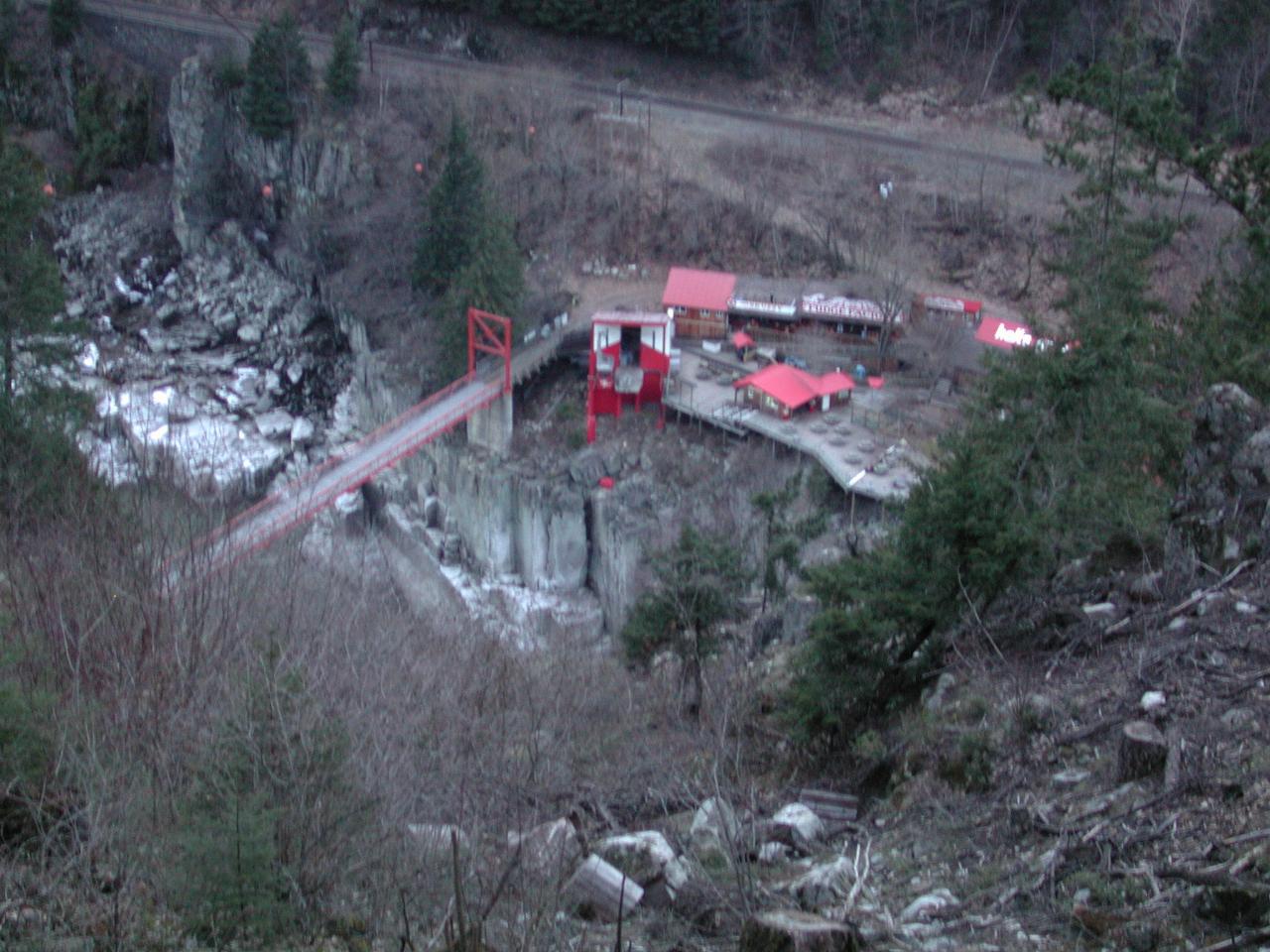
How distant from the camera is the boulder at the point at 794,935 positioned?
15.7 feet

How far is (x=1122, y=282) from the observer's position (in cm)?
1520

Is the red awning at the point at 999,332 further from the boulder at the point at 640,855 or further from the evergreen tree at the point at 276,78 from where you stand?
the boulder at the point at 640,855

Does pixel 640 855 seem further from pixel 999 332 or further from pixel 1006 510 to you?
pixel 999 332

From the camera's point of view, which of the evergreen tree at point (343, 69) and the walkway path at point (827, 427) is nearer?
the walkway path at point (827, 427)

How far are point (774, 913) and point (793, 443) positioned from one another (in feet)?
59.0

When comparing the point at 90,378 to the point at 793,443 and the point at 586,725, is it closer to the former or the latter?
the point at 793,443

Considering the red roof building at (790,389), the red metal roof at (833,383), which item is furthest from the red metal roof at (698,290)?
the red metal roof at (833,383)

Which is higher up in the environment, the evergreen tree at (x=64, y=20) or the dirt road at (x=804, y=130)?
the evergreen tree at (x=64, y=20)

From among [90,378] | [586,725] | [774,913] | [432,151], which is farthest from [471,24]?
[774,913]

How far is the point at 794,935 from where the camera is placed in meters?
4.78

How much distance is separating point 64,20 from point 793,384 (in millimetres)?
25486

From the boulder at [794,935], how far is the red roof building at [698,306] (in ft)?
72.3

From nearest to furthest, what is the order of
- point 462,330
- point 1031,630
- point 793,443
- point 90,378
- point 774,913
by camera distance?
point 774,913 → point 1031,630 → point 793,443 → point 462,330 → point 90,378

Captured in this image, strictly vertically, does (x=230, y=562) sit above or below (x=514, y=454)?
above
